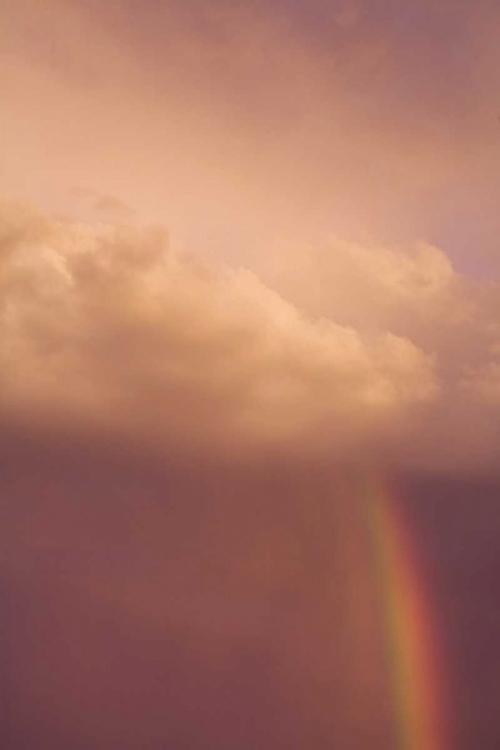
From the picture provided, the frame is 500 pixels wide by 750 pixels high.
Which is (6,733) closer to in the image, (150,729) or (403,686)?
(150,729)

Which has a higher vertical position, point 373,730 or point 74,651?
point 74,651

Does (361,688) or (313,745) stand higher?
(361,688)

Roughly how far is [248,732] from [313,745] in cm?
440

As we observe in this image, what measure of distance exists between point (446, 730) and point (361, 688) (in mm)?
6323

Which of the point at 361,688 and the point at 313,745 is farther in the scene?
the point at 361,688

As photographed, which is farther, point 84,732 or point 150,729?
point 150,729

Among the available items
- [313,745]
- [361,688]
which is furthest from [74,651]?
[361,688]

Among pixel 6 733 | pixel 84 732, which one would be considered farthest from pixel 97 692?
pixel 6 733

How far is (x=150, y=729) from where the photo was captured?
137ft

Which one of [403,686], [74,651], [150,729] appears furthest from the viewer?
[74,651]

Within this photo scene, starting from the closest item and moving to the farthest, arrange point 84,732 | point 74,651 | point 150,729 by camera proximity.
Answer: point 84,732, point 150,729, point 74,651

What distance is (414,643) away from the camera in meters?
34.8

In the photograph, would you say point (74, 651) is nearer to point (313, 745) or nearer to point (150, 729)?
point (150, 729)

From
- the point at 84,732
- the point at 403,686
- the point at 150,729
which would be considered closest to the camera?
the point at 403,686
